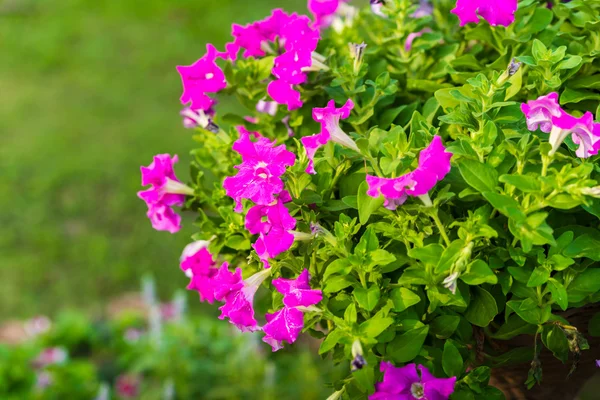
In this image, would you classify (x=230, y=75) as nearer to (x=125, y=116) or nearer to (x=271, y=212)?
(x=271, y=212)

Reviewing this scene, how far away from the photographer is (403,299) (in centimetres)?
127

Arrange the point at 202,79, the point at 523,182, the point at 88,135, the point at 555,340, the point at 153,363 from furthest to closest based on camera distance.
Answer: the point at 88,135, the point at 153,363, the point at 202,79, the point at 555,340, the point at 523,182

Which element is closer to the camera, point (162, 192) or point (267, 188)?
point (267, 188)

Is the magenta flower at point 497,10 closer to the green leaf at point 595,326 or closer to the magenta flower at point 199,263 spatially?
the green leaf at point 595,326

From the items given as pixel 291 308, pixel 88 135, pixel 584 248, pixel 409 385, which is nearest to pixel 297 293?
pixel 291 308

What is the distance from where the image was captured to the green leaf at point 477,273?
1.19m

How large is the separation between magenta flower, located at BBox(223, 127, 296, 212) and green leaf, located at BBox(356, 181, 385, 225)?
130 mm

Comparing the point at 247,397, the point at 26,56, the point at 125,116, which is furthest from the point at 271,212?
the point at 26,56

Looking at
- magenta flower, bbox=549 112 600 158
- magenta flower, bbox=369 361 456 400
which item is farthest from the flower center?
magenta flower, bbox=549 112 600 158

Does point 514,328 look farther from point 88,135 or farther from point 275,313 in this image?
point 88,135

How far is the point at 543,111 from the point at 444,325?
0.41 metres

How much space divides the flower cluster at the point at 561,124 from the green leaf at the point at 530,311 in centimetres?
26

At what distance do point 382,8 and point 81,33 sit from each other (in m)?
6.31

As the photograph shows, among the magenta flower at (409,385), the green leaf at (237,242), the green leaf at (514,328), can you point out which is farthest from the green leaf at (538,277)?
the green leaf at (237,242)
